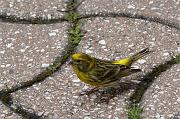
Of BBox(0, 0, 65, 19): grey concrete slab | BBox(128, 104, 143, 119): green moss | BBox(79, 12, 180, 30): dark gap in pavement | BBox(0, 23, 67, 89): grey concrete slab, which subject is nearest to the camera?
BBox(128, 104, 143, 119): green moss

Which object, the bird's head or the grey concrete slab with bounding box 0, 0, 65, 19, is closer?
the bird's head

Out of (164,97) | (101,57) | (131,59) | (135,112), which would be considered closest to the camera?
(135,112)

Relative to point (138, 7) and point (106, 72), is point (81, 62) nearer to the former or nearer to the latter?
point (106, 72)

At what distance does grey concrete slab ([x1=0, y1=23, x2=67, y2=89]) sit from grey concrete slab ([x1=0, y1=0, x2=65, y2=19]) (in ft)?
0.35

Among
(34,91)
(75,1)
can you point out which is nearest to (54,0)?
(75,1)

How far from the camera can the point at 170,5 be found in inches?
134

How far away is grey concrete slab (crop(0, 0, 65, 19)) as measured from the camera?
3.38 m

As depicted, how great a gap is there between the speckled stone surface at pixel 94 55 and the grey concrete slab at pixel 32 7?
19 millimetres

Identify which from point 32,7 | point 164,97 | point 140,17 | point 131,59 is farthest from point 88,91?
point 32,7

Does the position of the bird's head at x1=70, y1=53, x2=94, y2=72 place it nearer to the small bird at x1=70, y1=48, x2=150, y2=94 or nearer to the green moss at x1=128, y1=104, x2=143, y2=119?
the small bird at x1=70, y1=48, x2=150, y2=94

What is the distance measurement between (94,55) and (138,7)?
50 cm

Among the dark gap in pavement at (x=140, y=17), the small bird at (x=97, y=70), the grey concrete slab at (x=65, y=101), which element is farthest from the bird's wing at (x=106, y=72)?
the dark gap in pavement at (x=140, y=17)

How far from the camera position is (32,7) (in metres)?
3.46

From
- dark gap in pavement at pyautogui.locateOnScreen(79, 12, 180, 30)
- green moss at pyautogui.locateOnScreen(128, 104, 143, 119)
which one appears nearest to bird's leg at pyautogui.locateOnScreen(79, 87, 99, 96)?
green moss at pyautogui.locateOnScreen(128, 104, 143, 119)
